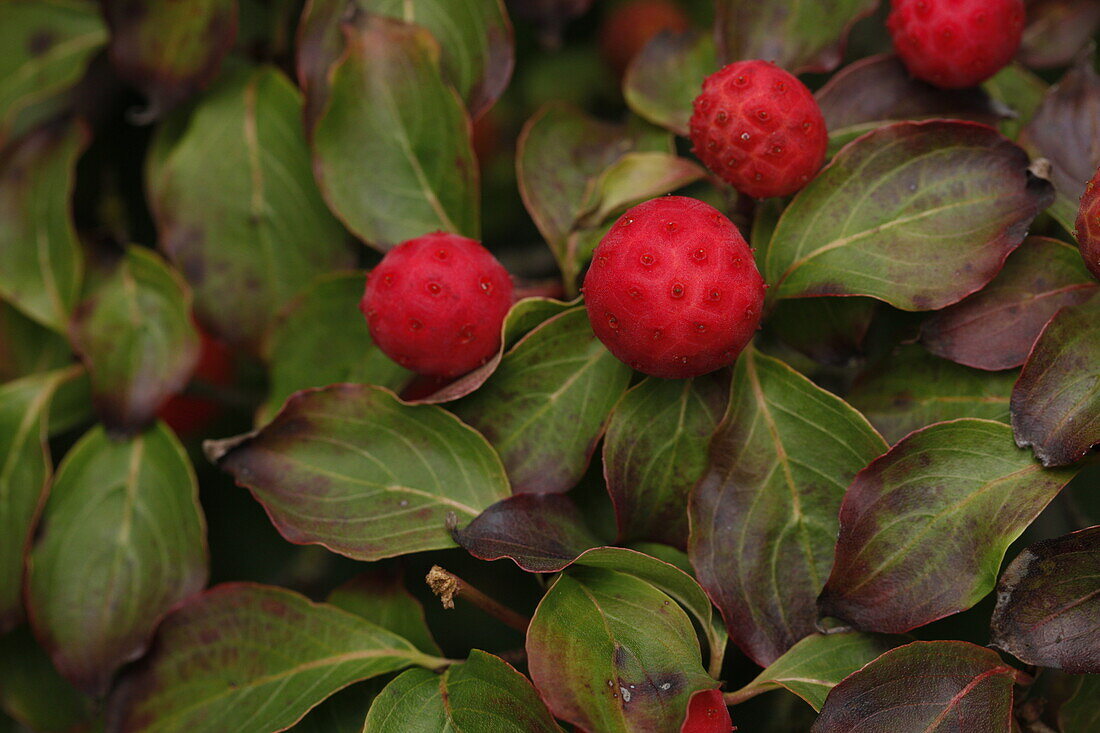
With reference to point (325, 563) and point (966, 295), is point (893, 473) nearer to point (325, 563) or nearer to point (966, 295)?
point (966, 295)

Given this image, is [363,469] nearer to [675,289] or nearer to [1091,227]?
[675,289]

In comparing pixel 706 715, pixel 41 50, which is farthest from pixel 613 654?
pixel 41 50

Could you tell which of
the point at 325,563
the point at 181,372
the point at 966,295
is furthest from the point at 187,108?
the point at 966,295

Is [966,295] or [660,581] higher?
[966,295]

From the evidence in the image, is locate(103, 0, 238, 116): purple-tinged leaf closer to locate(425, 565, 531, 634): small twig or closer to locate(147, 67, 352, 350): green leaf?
locate(147, 67, 352, 350): green leaf

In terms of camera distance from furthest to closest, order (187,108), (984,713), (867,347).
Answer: (187,108)
(867,347)
(984,713)

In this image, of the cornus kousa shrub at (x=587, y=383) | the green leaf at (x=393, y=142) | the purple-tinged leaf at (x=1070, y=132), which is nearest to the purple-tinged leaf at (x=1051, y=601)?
the cornus kousa shrub at (x=587, y=383)

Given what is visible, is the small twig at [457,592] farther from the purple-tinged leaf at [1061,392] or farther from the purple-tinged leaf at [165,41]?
the purple-tinged leaf at [165,41]
